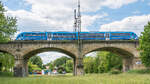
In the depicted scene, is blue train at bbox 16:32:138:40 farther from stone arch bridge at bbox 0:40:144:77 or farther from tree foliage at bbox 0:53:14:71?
tree foliage at bbox 0:53:14:71

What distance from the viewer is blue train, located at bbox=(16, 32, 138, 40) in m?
25.9

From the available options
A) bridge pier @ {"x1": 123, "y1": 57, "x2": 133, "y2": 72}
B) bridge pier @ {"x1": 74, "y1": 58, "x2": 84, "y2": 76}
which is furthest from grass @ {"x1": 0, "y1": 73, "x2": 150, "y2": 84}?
bridge pier @ {"x1": 123, "y1": 57, "x2": 133, "y2": 72}

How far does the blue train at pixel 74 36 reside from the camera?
84.9 feet

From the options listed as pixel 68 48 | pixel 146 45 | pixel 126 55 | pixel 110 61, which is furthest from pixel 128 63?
pixel 110 61

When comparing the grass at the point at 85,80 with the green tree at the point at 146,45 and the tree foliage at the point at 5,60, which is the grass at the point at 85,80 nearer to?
the green tree at the point at 146,45

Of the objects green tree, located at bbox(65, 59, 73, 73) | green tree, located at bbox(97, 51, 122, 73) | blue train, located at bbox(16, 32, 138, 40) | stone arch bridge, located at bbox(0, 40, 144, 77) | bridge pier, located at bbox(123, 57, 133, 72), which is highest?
blue train, located at bbox(16, 32, 138, 40)

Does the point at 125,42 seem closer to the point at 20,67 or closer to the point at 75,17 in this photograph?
the point at 75,17

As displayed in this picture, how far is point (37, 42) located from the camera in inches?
1010

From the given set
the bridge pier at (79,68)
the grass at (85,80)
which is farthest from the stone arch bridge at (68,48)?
the grass at (85,80)

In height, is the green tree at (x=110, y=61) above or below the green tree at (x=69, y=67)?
above

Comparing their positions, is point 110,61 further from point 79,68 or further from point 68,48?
point 68,48

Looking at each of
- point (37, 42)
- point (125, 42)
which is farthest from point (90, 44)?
point (37, 42)

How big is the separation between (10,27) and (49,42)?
6.40 meters

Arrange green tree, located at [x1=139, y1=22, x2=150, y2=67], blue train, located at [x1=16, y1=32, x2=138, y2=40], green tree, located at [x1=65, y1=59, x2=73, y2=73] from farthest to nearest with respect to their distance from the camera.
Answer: green tree, located at [x1=65, y1=59, x2=73, y2=73] < blue train, located at [x1=16, y1=32, x2=138, y2=40] < green tree, located at [x1=139, y1=22, x2=150, y2=67]
